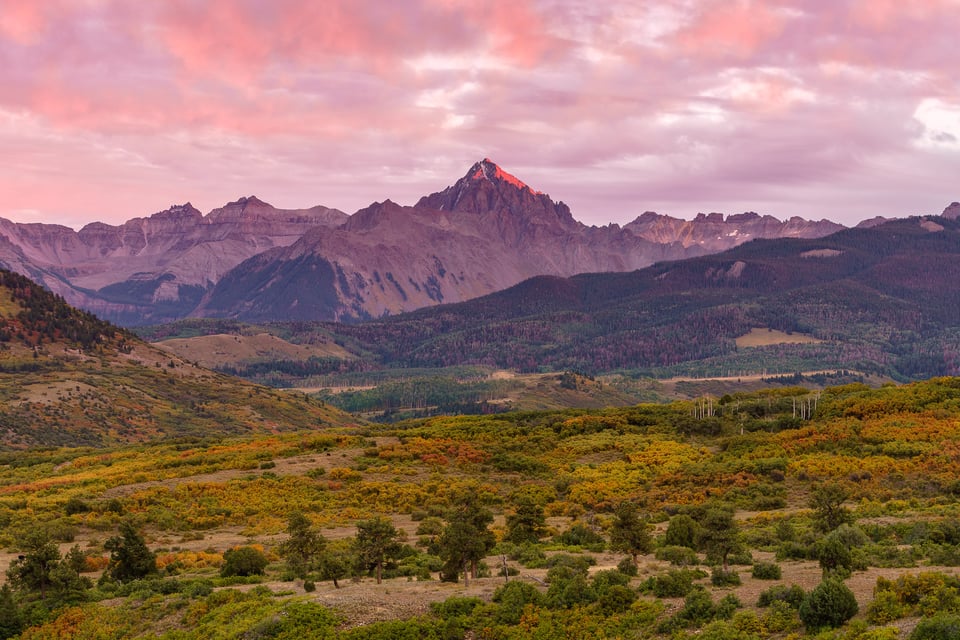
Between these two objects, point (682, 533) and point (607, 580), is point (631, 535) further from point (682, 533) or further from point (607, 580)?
point (607, 580)

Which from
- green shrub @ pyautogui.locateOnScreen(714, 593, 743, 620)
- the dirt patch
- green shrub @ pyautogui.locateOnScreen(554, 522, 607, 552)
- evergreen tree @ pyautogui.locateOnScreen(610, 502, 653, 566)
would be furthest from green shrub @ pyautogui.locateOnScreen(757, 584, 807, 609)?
the dirt patch

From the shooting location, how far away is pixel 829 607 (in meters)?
31.6

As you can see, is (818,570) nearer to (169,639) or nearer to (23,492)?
(169,639)

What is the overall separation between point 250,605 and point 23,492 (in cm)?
5626

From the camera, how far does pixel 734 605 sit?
3559cm

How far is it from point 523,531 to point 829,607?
1140 inches

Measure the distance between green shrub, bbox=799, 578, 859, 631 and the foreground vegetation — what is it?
8 centimetres

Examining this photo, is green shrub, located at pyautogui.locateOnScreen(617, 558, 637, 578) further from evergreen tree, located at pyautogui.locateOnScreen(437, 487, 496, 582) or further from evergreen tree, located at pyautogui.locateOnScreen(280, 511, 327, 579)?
evergreen tree, located at pyautogui.locateOnScreen(280, 511, 327, 579)

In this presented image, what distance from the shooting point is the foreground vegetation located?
36812 millimetres

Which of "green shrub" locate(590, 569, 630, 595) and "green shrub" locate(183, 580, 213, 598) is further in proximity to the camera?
"green shrub" locate(183, 580, 213, 598)

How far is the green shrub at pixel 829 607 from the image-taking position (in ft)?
104

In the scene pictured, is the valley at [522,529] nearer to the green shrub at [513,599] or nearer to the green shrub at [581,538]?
the green shrub at [513,599]

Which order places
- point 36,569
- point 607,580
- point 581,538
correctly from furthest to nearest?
point 581,538 < point 36,569 < point 607,580

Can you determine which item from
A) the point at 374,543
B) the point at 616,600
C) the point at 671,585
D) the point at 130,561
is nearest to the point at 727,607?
the point at 671,585
